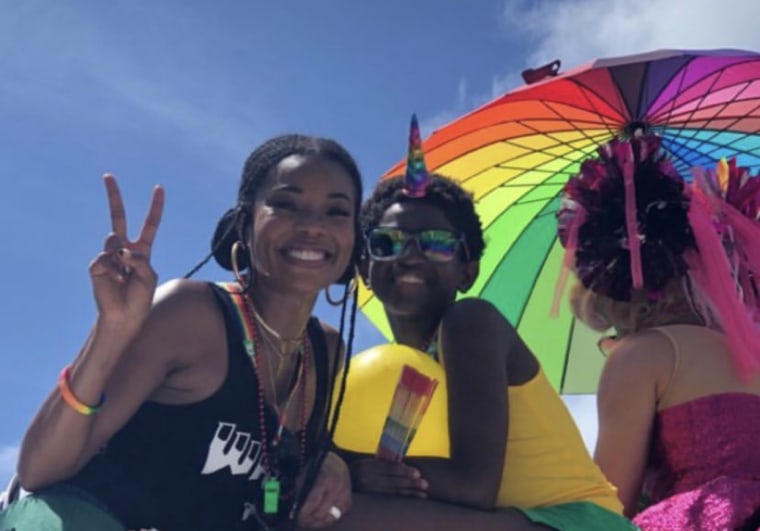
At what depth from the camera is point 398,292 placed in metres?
3.57

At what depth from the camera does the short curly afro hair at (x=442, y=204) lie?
3711 mm

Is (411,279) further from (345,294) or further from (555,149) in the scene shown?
(555,149)

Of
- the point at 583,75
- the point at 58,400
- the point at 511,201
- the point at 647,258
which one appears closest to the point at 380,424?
the point at 58,400

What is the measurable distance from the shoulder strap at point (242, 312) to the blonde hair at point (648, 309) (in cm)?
153

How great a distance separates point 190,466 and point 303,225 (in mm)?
781

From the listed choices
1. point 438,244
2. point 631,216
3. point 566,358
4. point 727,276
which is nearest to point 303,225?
point 438,244

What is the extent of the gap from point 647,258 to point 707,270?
0.22 metres

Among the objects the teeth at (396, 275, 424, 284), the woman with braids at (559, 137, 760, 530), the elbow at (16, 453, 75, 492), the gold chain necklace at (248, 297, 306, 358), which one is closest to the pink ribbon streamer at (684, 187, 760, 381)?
the woman with braids at (559, 137, 760, 530)

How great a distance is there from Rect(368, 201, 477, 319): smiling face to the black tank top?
88cm

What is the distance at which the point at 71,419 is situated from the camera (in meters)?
2.46

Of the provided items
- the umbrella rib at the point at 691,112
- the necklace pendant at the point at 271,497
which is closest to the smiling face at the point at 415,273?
the necklace pendant at the point at 271,497

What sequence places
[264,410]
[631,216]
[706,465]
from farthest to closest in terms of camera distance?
[631,216], [706,465], [264,410]

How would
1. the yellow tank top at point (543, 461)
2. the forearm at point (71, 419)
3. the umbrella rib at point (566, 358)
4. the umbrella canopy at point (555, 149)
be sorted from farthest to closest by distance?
the umbrella rib at point (566, 358)
the umbrella canopy at point (555, 149)
the yellow tank top at point (543, 461)
the forearm at point (71, 419)

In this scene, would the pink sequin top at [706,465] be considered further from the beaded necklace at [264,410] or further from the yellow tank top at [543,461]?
the beaded necklace at [264,410]
